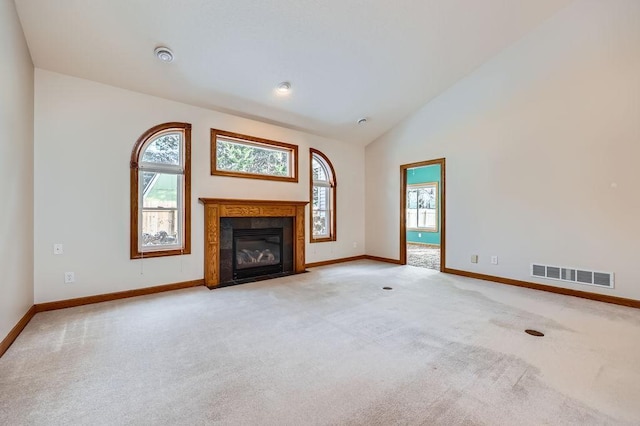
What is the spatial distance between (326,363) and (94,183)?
3.53 metres

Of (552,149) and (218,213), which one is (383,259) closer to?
(552,149)

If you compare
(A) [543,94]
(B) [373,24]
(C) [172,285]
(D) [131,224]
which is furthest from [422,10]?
(C) [172,285]

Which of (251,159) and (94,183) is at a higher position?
(251,159)

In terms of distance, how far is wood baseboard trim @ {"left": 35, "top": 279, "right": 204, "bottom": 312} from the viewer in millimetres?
3219

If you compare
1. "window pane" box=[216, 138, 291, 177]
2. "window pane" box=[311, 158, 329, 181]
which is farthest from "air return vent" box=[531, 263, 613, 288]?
"window pane" box=[216, 138, 291, 177]

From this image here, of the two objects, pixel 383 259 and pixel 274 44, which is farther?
pixel 383 259

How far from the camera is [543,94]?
4.02 meters

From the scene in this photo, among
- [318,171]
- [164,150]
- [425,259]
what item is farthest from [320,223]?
[164,150]

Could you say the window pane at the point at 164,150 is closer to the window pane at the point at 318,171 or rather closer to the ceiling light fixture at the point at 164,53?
the ceiling light fixture at the point at 164,53

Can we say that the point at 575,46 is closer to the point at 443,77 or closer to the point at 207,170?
the point at 443,77

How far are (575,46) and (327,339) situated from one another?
492 centimetres

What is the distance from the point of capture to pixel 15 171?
2.55 meters

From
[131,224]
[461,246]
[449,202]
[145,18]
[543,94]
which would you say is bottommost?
[461,246]

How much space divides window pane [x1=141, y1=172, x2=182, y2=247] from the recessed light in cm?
199
